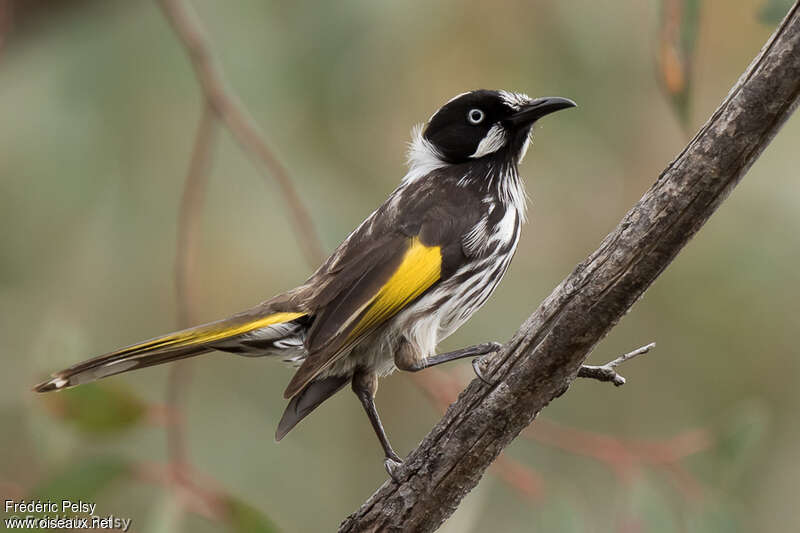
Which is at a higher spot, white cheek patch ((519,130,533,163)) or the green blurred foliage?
white cheek patch ((519,130,533,163))

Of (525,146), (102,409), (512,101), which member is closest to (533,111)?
(512,101)

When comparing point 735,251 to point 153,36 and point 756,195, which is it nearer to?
point 756,195

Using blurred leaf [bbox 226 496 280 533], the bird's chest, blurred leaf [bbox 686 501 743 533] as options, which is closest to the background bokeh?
blurred leaf [bbox 686 501 743 533]

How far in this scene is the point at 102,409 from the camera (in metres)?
3.56

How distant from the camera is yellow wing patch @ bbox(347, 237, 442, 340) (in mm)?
2945

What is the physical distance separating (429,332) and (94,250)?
2422 mm

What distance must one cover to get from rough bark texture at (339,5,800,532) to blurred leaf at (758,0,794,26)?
2.55 ft

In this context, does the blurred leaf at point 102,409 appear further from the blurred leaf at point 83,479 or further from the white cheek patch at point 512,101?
the white cheek patch at point 512,101

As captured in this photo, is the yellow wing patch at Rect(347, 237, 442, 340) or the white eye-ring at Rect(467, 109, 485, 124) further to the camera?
the white eye-ring at Rect(467, 109, 485, 124)

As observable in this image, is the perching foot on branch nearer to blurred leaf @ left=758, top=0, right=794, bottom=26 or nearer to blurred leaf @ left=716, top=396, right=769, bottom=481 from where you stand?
blurred leaf @ left=758, top=0, right=794, bottom=26

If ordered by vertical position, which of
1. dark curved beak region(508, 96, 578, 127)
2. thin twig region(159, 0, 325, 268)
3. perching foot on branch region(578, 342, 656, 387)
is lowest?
perching foot on branch region(578, 342, 656, 387)

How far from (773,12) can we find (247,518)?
220 centimetres

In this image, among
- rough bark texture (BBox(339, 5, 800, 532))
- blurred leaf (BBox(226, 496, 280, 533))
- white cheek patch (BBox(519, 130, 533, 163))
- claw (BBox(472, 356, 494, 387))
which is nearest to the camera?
rough bark texture (BBox(339, 5, 800, 532))

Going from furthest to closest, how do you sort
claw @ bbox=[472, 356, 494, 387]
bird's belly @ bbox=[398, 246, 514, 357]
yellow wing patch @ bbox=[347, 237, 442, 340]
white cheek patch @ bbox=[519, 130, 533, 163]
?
white cheek patch @ bbox=[519, 130, 533, 163] < bird's belly @ bbox=[398, 246, 514, 357] < yellow wing patch @ bbox=[347, 237, 442, 340] < claw @ bbox=[472, 356, 494, 387]
